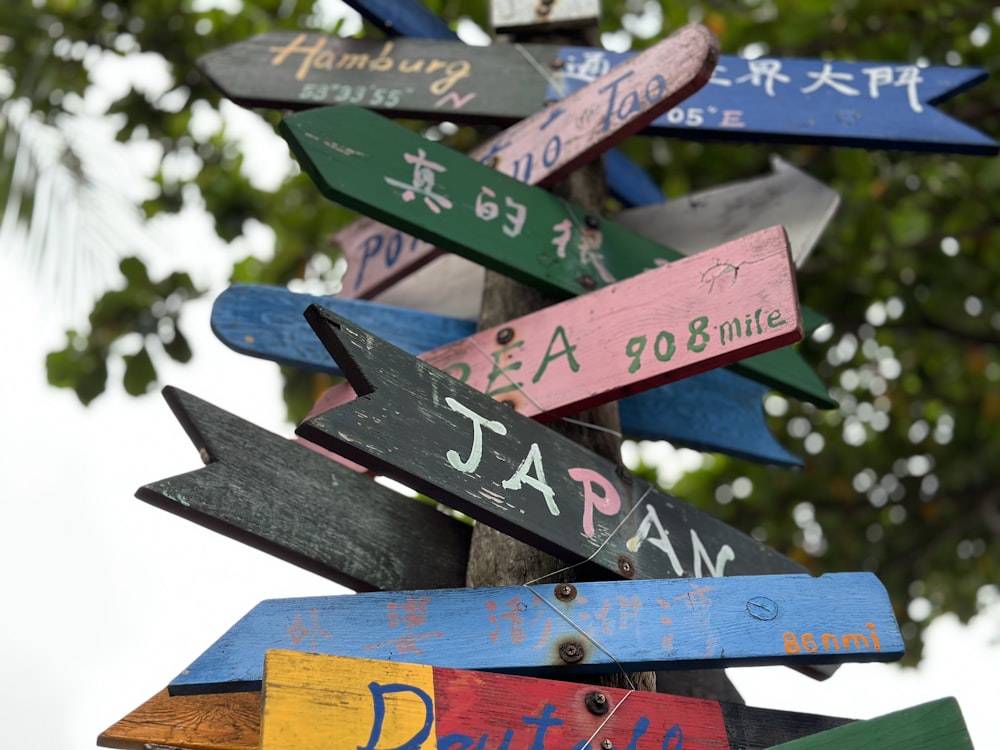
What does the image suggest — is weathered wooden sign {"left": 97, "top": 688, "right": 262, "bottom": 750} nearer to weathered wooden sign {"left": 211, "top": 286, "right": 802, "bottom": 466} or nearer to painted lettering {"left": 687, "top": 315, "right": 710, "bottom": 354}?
weathered wooden sign {"left": 211, "top": 286, "right": 802, "bottom": 466}

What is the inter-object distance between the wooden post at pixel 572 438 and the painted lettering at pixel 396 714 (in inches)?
11.8

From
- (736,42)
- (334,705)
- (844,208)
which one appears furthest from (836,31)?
(334,705)

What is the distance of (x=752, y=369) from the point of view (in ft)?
6.03

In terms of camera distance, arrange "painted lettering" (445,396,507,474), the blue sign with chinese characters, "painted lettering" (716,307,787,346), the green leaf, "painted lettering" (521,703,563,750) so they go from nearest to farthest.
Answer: "painted lettering" (521,703,563,750) < "painted lettering" (445,396,507,474) < "painted lettering" (716,307,787,346) < the blue sign with chinese characters < the green leaf

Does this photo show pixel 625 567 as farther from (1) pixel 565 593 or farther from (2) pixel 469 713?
(2) pixel 469 713

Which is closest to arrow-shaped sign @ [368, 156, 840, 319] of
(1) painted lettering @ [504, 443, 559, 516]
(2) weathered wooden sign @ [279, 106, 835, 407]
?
(2) weathered wooden sign @ [279, 106, 835, 407]

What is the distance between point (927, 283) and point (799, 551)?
51.0 inches

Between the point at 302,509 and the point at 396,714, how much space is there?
40 cm

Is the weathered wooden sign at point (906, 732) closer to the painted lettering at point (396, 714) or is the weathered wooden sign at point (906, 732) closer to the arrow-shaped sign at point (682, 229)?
Answer: the painted lettering at point (396, 714)

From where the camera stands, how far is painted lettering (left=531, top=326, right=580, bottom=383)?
1.66m

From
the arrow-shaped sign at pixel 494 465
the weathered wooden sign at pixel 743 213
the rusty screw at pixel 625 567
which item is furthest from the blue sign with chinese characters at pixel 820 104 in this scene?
the rusty screw at pixel 625 567

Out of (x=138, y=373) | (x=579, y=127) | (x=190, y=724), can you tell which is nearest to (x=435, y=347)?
(x=579, y=127)

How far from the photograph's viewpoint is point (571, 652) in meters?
1.36

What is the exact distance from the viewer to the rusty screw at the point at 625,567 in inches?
59.1
